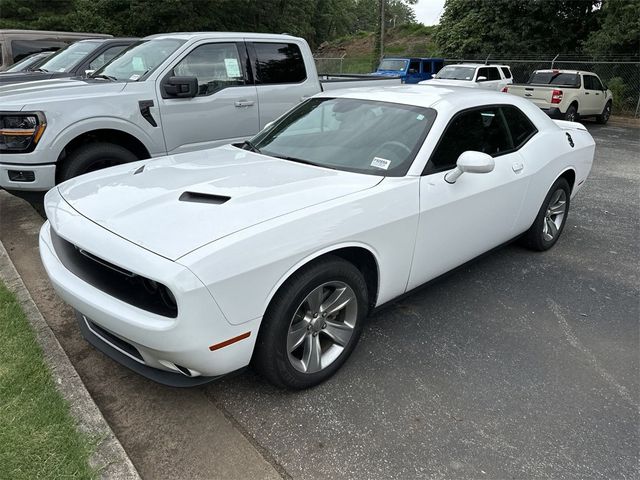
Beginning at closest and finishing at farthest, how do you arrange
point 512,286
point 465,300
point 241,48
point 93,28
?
point 465,300
point 512,286
point 241,48
point 93,28

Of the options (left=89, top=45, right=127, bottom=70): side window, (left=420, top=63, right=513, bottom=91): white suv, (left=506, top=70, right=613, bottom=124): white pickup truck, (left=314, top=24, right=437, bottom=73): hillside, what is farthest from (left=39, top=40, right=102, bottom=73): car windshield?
(left=314, top=24, right=437, bottom=73): hillside

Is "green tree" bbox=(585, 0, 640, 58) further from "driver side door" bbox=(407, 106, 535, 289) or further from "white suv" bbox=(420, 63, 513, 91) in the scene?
"driver side door" bbox=(407, 106, 535, 289)

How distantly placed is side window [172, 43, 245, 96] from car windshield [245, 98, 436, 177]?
6.58 feet

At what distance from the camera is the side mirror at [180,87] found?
500cm

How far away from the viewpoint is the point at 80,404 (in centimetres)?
245

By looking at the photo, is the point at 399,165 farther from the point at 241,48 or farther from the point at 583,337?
the point at 241,48

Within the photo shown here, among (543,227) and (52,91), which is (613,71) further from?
(52,91)

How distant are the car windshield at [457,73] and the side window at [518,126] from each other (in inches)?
535

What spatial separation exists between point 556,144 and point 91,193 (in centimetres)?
385

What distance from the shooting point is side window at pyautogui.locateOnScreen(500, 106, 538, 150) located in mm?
4016

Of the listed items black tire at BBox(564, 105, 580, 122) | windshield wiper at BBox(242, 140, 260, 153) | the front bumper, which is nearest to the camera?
the front bumper

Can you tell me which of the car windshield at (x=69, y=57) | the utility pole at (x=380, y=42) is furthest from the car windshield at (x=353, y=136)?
the utility pole at (x=380, y=42)

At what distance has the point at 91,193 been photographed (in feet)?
9.22

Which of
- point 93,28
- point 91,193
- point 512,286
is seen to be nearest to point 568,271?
point 512,286
